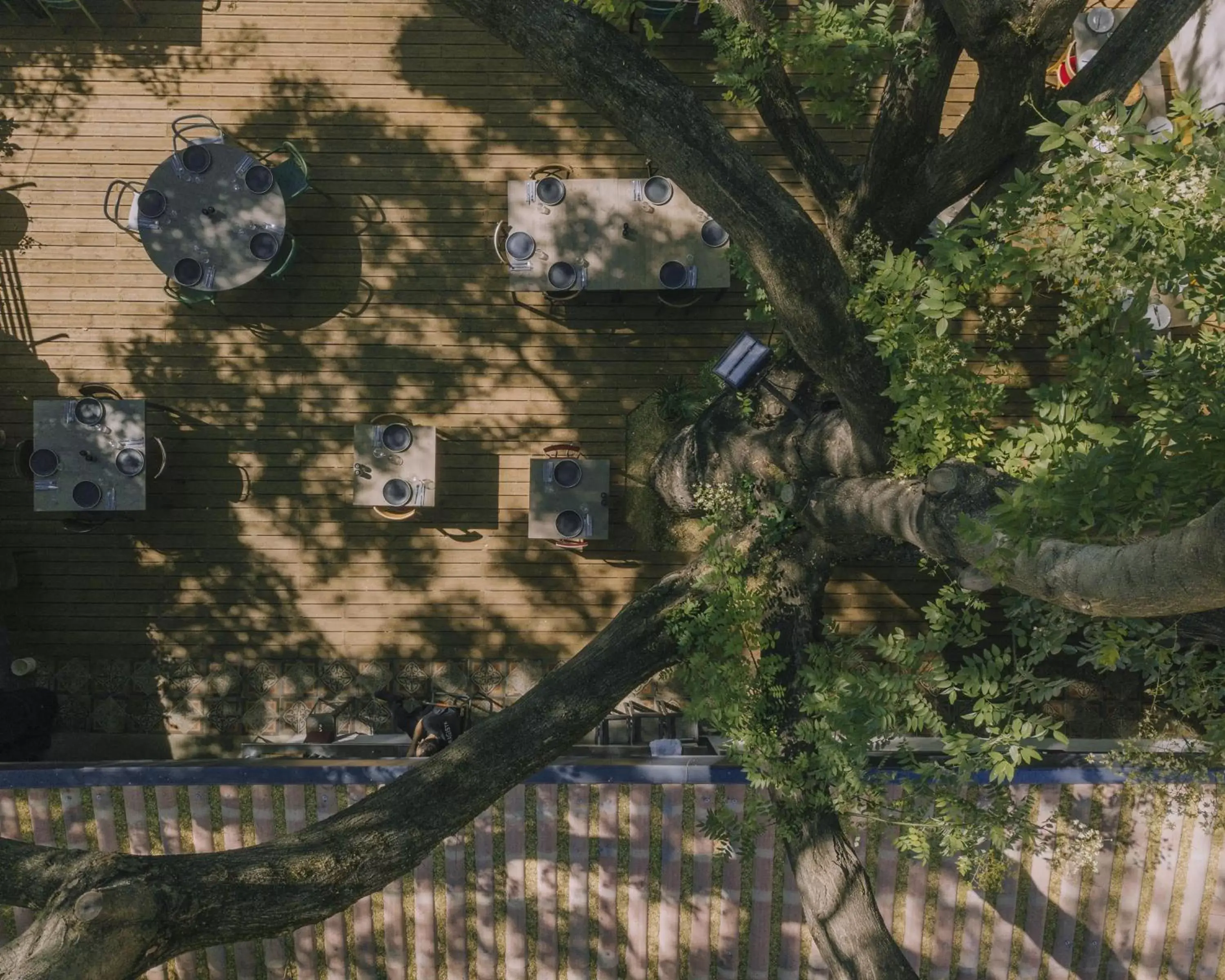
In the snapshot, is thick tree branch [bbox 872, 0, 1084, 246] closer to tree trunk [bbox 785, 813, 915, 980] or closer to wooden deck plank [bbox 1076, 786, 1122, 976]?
tree trunk [bbox 785, 813, 915, 980]

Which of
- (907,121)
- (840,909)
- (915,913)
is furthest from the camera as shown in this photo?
(915,913)

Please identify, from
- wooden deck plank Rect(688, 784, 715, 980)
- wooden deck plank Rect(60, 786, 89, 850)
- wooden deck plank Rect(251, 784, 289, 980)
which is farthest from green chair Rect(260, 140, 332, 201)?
wooden deck plank Rect(688, 784, 715, 980)

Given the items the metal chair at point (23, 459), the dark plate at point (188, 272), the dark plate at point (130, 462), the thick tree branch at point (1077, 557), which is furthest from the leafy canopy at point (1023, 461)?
the metal chair at point (23, 459)

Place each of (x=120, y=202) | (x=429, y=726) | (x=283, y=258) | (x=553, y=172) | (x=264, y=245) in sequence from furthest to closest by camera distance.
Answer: (x=553, y=172), (x=120, y=202), (x=283, y=258), (x=264, y=245), (x=429, y=726)

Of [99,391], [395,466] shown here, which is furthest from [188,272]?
[395,466]

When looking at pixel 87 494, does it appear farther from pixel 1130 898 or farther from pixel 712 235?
pixel 1130 898
